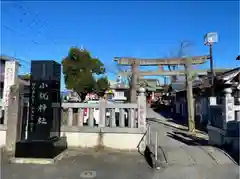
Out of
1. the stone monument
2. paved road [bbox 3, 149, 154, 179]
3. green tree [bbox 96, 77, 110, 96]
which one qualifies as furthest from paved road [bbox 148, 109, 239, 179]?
green tree [bbox 96, 77, 110, 96]

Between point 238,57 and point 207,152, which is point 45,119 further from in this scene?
point 238,57

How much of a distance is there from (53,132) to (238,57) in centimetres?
1102

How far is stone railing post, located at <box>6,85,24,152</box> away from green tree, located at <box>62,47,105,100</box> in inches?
553

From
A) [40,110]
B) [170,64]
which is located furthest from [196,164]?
[170,64]

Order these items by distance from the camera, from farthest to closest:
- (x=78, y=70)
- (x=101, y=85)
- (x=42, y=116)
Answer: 1. (x=101, y=85)
2. (x=78, y=70)
3. (x=42, y=116)

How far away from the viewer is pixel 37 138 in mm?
6938

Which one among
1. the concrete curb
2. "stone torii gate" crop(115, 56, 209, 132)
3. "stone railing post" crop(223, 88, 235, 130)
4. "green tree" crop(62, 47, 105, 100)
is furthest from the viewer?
"green tree" crop(62, 47, 105, 100)

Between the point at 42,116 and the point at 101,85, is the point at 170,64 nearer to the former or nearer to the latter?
the point at 42,116

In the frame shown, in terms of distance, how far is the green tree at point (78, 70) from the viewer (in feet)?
71.6

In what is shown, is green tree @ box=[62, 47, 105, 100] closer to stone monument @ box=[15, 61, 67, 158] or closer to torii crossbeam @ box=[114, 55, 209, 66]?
torii crossbeam @ box=[114, 55, 209, 66]

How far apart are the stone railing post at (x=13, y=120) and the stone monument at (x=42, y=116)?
2.50ft

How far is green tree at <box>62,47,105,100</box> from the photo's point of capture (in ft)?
71.6

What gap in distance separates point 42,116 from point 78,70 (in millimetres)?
15378

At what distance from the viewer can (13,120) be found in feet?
25.0
